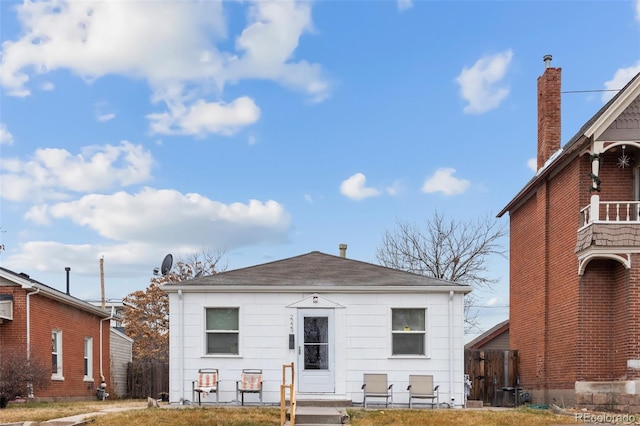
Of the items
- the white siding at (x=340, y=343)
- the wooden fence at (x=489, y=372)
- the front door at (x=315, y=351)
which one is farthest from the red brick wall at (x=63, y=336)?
the wooden fence at (x=489, y=372)

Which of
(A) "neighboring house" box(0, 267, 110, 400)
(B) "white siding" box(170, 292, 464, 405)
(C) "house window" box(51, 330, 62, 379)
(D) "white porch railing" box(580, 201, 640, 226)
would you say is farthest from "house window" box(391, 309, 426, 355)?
(C) "house window" box(51, 330, 62, 379)

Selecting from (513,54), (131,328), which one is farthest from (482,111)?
(131,328)

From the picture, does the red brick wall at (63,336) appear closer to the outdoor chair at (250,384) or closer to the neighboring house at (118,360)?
the neighboring house at (118,360)

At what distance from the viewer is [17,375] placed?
17812 mm

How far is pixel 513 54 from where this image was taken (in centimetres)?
2098

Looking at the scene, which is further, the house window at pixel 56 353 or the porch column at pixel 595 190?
the house window at pixel 56 353

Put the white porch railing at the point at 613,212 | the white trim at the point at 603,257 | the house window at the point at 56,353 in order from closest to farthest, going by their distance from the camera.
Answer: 1. the white trim at the point at 603,257
2. the white porch railing at the point at 613,212
3. the house window at the point at 56,353

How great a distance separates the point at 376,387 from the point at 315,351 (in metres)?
1.62

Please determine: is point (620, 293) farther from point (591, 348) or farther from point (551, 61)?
point (551, 61)

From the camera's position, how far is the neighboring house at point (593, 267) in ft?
54.9

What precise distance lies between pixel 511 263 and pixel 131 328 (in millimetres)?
22575

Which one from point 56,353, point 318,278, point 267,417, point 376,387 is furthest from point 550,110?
point 56,353

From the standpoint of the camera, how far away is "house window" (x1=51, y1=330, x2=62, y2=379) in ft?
73.1

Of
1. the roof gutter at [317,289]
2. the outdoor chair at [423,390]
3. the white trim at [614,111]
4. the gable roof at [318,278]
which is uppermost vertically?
the white trim at [614,111]
